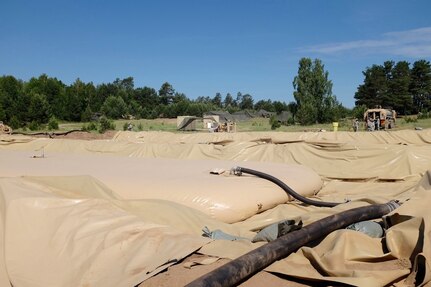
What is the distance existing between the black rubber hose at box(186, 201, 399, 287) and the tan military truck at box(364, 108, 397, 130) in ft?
61.8

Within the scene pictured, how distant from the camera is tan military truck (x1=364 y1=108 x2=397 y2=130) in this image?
842 inches

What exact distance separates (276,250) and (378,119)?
21.7 meters

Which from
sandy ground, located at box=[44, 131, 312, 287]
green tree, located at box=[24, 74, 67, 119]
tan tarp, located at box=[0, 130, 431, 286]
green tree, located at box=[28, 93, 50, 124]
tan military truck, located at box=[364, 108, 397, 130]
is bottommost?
sandy ground, located at box=[44, 131, 312, 287]

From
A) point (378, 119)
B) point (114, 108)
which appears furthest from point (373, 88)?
point (114, 108)

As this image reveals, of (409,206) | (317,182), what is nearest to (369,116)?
(317,182)

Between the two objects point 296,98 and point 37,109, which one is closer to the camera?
point 37,109

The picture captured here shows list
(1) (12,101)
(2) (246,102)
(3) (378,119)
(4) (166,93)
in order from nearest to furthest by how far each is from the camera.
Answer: (3) (378,119) → (1) (12,101) → (4) (166,93) → (2) (246,102)

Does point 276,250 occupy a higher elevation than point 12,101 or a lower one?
lower

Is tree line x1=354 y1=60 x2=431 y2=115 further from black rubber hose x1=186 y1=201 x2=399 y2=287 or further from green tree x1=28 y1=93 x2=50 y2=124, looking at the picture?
black rubber hose x1=186 y1=201 x2=399 y2=287

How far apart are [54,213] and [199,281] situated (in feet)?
4.45

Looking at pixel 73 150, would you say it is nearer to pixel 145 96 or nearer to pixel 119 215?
pixel 119 215

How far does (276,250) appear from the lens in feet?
7.85

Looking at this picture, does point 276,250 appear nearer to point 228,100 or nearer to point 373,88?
point 373,88

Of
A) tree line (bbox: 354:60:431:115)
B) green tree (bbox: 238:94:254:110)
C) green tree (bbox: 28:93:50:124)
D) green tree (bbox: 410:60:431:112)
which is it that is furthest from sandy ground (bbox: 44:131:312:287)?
green tree (bbox: 238:94:254:110)
